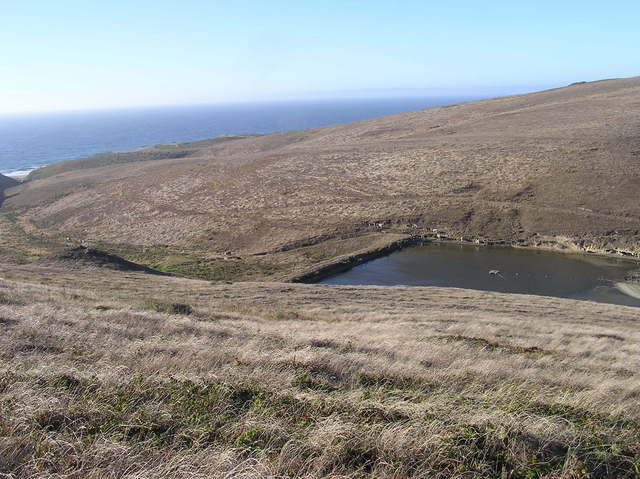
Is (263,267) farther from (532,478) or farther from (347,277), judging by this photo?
(532,478)

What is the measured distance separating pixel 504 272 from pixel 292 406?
32.9m

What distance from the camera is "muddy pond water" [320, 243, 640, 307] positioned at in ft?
102

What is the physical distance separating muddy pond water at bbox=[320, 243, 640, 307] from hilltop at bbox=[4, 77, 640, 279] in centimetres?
321

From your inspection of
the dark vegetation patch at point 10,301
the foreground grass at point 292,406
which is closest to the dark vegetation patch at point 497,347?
the foreground grass at point 292,406

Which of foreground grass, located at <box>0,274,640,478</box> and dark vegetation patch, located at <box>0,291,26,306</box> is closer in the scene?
foreground grass, located at <box>0,274,640,478</box>

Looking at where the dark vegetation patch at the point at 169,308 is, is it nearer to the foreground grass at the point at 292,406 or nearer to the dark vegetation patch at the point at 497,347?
the foreground grass at the point at 292,406

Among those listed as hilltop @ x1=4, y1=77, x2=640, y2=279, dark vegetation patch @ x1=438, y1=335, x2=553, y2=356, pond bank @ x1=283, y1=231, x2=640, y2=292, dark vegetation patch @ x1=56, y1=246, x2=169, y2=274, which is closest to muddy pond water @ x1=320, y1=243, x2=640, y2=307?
pond bank @ x1=283, y1=231, x2=640, y2=292

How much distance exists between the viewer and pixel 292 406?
5922mm

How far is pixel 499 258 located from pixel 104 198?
55230 mm

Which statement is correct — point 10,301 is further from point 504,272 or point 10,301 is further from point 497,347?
point 504,272

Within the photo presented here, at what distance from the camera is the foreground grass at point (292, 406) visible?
451cm

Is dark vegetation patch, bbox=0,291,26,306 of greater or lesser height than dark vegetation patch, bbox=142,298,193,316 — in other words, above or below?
above

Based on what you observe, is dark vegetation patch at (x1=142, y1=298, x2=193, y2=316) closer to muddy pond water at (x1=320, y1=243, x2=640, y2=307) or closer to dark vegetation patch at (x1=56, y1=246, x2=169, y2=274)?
dark vegetation patch at (x1=56, y1=246, x2=169, y2=274)

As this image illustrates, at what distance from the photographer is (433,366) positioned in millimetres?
9148
